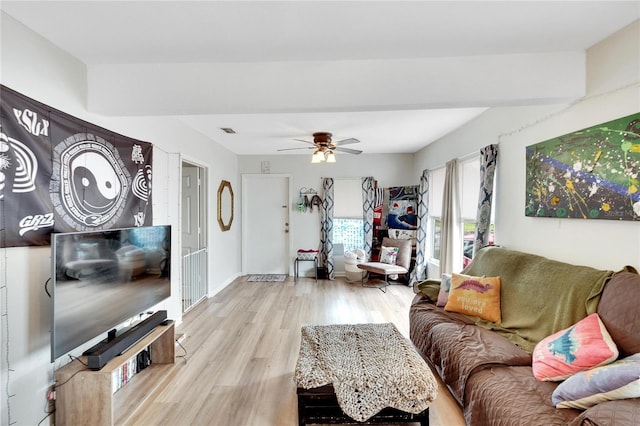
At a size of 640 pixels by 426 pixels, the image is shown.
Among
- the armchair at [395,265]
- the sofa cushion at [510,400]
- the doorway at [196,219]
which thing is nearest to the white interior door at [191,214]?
the doorway at [196,219]

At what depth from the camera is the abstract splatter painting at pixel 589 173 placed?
165cm

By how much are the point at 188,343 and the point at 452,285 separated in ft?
8.64

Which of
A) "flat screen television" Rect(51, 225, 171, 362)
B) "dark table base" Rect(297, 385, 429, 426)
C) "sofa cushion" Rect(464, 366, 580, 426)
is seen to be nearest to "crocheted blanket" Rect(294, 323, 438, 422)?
"dark table base" Rect(297, 385, 429, 426)

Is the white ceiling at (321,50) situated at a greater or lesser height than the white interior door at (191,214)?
greater

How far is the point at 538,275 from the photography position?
2.09 meters

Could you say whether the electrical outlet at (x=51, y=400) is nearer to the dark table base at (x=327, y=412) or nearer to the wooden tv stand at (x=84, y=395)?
the wooden tv stand at (x=84, y=395)

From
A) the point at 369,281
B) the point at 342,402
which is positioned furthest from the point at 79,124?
the point at 369,281

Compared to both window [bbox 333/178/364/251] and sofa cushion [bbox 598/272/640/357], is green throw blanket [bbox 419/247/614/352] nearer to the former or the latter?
sofa cushion [bbox 598/272/640/357]

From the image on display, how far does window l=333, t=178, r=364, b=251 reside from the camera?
557 centimetres

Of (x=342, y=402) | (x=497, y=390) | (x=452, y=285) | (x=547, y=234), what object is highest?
(x=547, y=234)

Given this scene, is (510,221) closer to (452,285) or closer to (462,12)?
(452,285)

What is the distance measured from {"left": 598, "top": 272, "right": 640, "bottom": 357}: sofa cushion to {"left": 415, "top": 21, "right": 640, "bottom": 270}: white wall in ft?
0.62

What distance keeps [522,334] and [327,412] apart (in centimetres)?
146

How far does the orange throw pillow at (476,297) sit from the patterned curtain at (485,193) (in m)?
0.65
